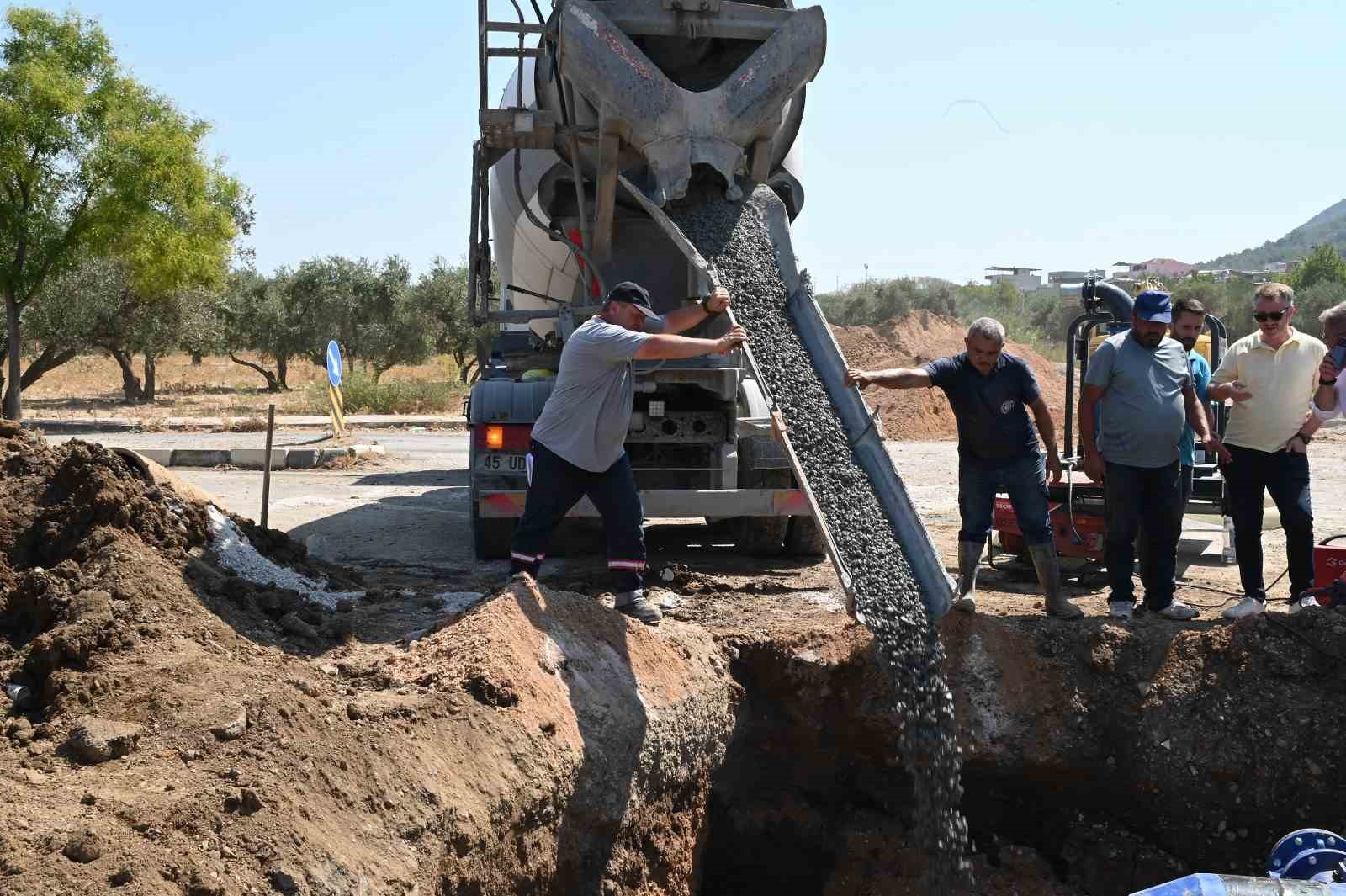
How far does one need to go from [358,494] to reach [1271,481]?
840cm

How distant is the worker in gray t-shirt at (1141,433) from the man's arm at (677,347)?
188 centimetres

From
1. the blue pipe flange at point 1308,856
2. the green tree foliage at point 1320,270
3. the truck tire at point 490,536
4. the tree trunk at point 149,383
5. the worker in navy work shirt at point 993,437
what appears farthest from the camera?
the green tree foliage at point 1320,270

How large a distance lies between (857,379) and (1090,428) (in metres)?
1.12

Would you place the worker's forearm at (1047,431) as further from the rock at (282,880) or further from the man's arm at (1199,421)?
the rock at (282,880)

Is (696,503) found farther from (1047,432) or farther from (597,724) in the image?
(597,724)

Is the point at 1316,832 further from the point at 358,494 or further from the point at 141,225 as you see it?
the point at 141,225

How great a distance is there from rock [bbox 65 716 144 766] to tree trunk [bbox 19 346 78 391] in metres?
21.0

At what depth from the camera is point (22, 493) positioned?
18.6 feet

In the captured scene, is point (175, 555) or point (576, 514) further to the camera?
point (576, 514)

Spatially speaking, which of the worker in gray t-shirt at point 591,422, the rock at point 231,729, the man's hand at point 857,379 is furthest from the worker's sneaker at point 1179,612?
the rock at point 231,729

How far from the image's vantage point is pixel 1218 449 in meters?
6.04

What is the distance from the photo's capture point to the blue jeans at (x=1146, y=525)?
5.92 meters

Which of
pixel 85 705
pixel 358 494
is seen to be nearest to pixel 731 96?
pixel 85 705

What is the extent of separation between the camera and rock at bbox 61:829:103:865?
10.1ft
